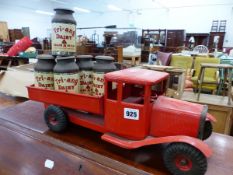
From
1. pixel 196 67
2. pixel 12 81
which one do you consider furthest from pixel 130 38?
pixel 12 81

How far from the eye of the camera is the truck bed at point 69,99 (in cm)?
79

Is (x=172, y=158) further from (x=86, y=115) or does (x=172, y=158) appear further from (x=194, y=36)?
(x=194, y=36)

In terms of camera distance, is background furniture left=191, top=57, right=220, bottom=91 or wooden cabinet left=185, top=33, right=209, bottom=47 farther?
wooden cabinet left=185, top=33, right=209, bottom=47

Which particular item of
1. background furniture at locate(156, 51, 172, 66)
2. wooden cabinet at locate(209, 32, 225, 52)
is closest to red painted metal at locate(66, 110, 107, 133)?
background furniture at locate(156, 51, 172, 66)

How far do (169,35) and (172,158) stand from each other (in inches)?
278

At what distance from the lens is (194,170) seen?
2.02ft

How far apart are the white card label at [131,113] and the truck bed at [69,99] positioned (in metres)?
0.12

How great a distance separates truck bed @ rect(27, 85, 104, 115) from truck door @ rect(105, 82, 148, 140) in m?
0.05

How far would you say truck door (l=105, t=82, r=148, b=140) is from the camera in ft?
2.31

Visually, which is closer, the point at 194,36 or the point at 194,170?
the point at 194,170

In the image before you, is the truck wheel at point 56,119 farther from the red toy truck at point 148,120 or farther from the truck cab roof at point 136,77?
the truck cab roof at point 136,77

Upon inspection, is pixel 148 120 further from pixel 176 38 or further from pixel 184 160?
pixel 176 38

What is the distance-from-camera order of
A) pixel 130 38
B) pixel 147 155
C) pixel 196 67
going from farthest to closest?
pixel 130 38 < pixel 196 67 < pixel 147 155

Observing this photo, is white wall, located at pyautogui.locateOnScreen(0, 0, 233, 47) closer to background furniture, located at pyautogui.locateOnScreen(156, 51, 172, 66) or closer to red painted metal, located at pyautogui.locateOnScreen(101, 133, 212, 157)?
background furniture, located at pyautogui.locateOnScreen(156, 51, 172, 66)
